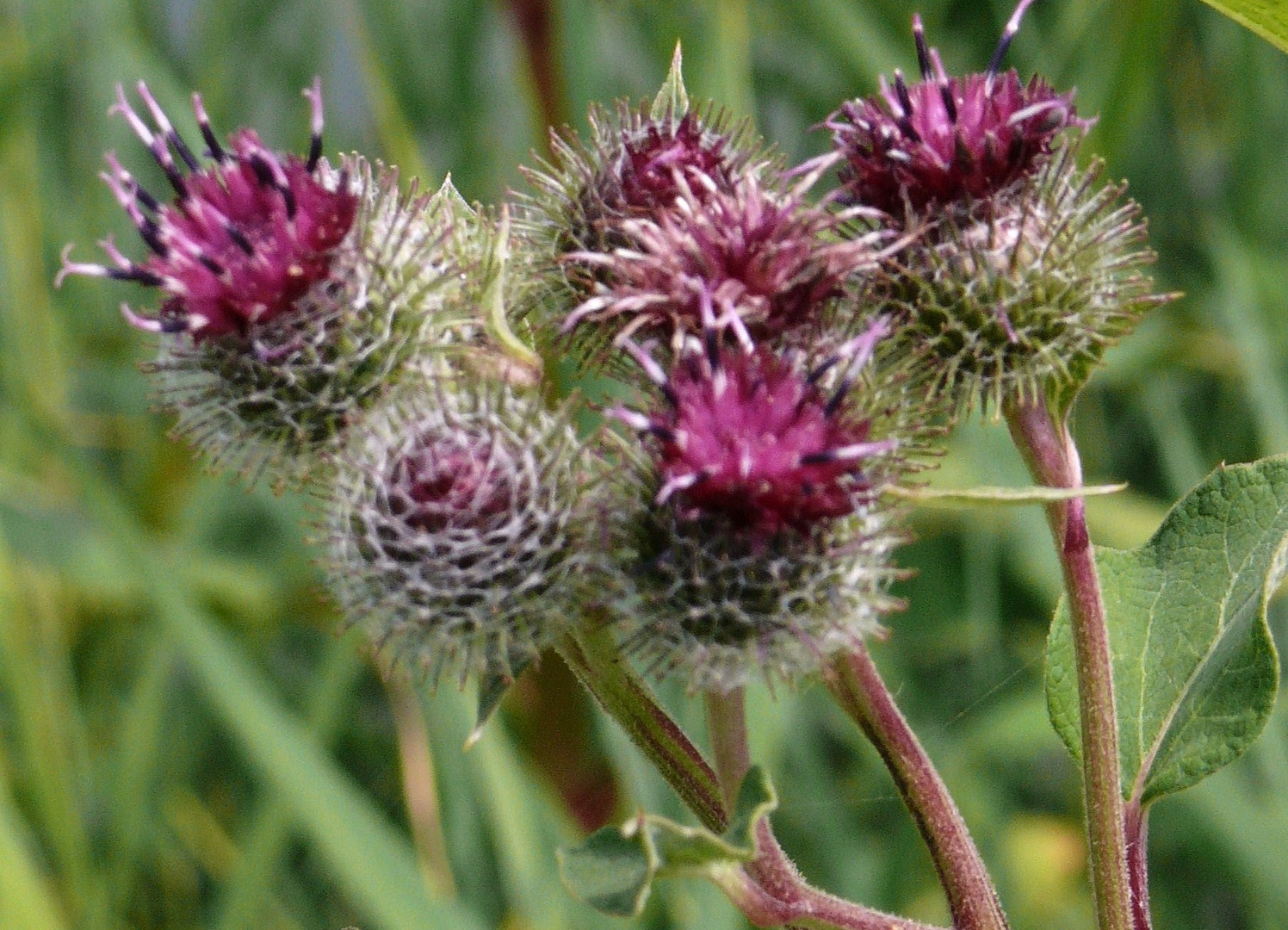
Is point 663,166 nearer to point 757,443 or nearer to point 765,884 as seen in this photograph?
point 757,443

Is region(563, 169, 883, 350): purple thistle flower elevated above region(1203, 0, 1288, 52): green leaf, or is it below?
above

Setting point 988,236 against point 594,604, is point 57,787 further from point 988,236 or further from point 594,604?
point 988,236

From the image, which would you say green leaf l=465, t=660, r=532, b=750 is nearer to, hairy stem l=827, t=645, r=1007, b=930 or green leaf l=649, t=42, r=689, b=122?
hairy stem l=827, t=645, r=1007, b=930

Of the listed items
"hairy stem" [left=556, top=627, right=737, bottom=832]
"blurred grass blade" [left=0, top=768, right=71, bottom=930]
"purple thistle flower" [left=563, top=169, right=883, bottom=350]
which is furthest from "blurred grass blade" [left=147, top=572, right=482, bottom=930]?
"purple thistle flower" [left=563, top=169, right=883, bottom=350]

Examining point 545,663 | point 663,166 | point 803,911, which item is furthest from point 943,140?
point 545,663

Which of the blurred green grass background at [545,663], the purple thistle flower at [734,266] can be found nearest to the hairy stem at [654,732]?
the purple thistle flower at [734,266]

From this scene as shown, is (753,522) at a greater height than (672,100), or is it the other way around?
(672,100)
